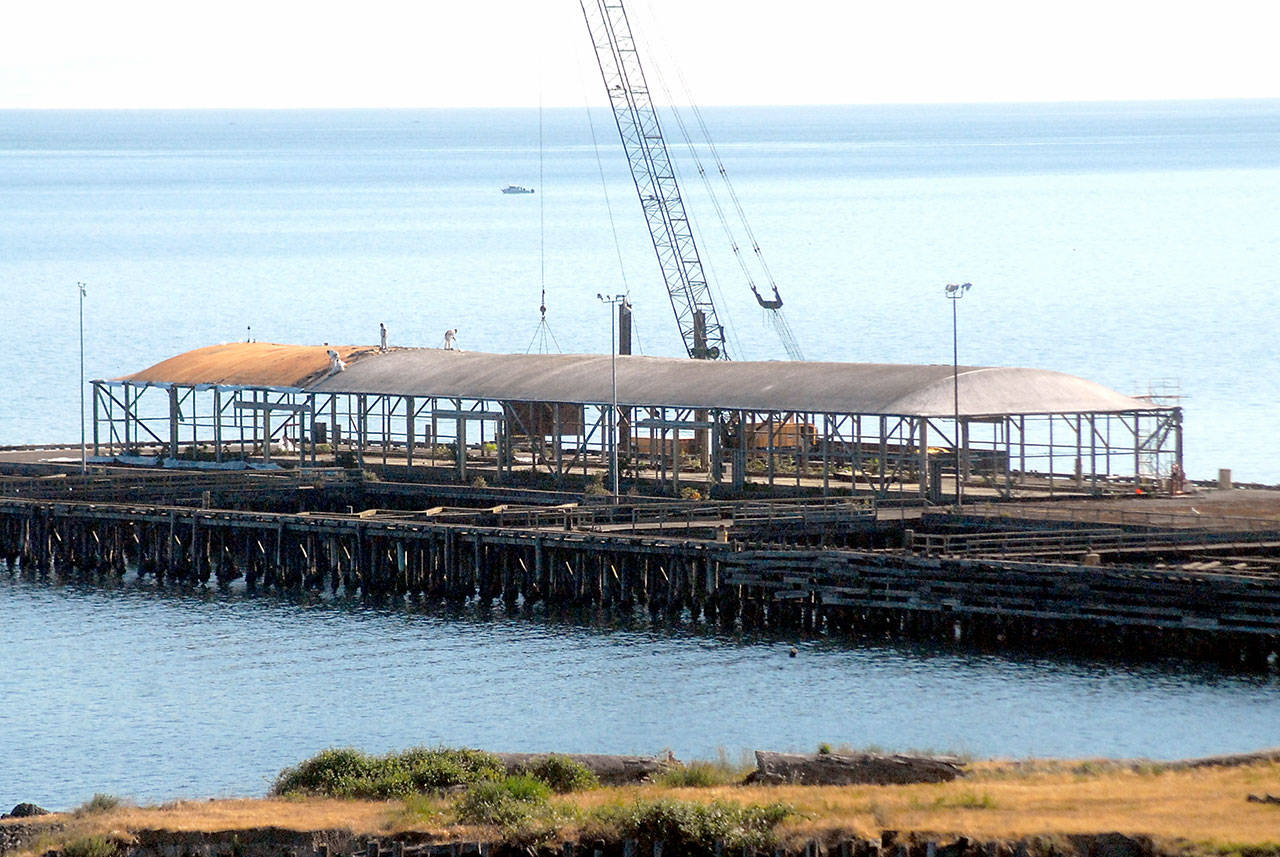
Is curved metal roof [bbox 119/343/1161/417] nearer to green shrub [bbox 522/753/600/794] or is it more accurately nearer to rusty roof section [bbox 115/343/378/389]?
rusty roof section [bbox 115/343/378/389]

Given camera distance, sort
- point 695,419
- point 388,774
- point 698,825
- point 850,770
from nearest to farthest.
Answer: point 698,825, point 850,770, point 388,774, point 695,419

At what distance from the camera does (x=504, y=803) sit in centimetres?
3506

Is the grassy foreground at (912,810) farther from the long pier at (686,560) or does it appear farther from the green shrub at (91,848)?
the long pier at (686,560)

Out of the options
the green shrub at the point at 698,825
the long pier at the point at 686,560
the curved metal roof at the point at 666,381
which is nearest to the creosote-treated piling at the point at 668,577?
the long pier at the point at 686,560

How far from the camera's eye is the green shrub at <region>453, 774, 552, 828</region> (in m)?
34.7

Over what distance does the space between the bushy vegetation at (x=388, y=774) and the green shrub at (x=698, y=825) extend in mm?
4418

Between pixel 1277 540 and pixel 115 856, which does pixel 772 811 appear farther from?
pixel 1277 540

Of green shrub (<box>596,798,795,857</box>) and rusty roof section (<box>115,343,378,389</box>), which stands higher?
rusty roof section (<box>115,343,378,389</box>)

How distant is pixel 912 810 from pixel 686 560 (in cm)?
3374

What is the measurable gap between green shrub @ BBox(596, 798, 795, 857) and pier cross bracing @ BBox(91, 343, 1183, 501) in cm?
4098

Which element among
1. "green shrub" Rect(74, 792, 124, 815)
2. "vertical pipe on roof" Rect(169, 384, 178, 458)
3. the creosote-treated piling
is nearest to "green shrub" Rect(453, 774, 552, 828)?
"green shrub" Rect(74, 792, 124, 815)

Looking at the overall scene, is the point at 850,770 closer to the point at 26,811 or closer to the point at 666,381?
the point at 26,811

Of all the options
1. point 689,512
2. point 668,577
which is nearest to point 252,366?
point 689,512

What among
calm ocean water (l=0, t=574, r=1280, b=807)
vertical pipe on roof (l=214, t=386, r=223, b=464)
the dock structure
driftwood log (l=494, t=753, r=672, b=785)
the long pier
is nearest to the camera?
driftwood log (l=494, t=753, r=672, b=785)
